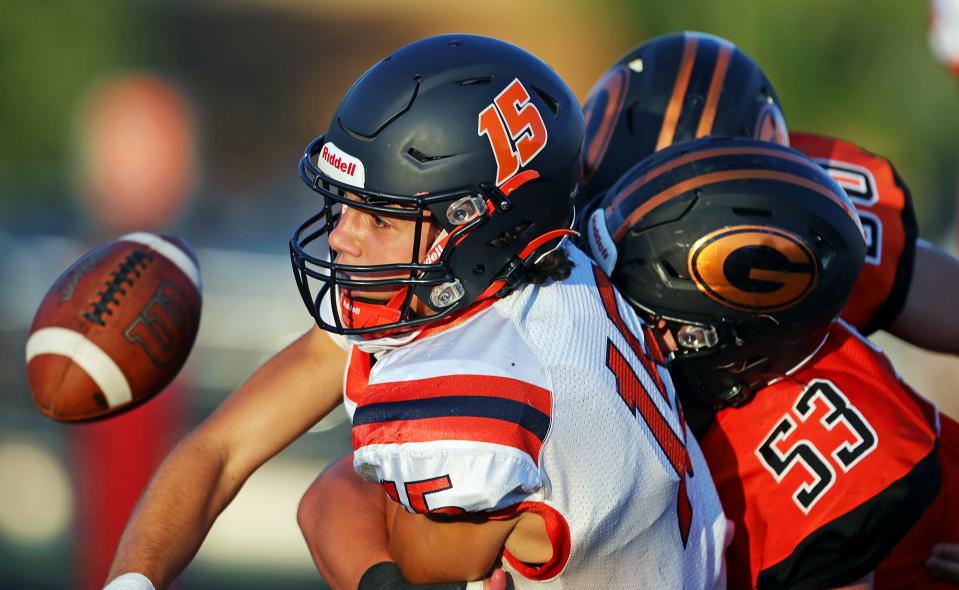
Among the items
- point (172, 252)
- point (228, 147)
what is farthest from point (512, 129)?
point (228, 147)

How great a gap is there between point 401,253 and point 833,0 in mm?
10995

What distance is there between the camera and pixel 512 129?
2.17 m

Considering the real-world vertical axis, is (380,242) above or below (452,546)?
above

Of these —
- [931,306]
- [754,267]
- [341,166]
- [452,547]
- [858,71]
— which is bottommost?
[858,71]

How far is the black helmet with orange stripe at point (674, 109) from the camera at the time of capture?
2961 mm

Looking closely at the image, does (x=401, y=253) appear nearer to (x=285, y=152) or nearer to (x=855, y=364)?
(x=855, y=364)

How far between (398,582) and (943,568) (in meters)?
1.33

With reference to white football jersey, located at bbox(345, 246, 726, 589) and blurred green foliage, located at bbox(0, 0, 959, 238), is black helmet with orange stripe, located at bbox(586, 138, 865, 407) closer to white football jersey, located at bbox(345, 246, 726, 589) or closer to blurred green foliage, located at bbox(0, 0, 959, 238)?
white football jersey, located at bbox(345, 246, 726, 589)

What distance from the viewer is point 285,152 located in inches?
589

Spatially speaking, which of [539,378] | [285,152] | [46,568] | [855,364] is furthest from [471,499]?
[285,152]

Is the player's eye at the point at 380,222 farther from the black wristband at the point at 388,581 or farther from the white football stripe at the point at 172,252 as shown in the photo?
the white football stripe at the point at 172,252

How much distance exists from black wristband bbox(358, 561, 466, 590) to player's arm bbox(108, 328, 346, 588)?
0.41 meters

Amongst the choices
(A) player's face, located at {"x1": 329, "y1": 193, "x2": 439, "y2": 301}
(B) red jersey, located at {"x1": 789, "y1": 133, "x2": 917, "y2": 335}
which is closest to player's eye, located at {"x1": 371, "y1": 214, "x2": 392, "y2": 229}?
(A) player's face, located at {"x1": 329, "y1": 193, "x2": 439, "y2": 301}

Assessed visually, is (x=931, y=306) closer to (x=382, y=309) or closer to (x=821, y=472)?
(x=821, y=472)
